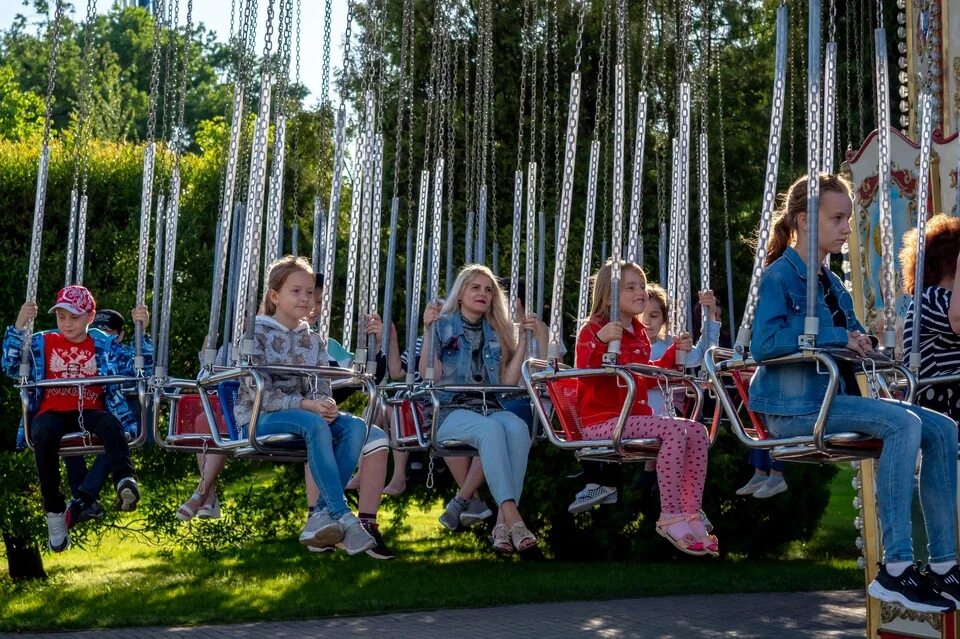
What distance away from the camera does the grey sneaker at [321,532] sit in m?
7.05

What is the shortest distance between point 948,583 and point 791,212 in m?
1.57

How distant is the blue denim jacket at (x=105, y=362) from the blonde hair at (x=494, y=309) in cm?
165

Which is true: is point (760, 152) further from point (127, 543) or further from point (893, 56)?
point (127, 543)

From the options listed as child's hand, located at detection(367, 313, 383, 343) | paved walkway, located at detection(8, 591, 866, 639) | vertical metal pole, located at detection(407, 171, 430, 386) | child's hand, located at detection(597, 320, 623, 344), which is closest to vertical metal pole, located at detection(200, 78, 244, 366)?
child's hand, located at detection(367, 313, 383, 343)

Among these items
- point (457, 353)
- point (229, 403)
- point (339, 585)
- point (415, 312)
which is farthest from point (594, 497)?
point (339, 585)

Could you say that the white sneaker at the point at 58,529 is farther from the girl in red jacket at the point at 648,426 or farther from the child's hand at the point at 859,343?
the child's hand at the point at 859,343

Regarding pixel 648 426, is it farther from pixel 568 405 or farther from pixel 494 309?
pixel 494 309

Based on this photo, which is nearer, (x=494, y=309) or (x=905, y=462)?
(x=905, y=462)

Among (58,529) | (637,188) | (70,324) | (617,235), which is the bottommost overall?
(58,529)

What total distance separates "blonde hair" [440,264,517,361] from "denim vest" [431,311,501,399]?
4 cm

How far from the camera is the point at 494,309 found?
855 centimetres

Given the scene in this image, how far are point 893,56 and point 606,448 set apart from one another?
1183 centimetres

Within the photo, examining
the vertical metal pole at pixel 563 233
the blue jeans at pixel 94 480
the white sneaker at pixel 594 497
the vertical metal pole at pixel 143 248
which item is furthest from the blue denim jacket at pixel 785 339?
the blue jeans at pixel 94 480

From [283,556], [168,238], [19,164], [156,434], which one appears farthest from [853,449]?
[283,556]
